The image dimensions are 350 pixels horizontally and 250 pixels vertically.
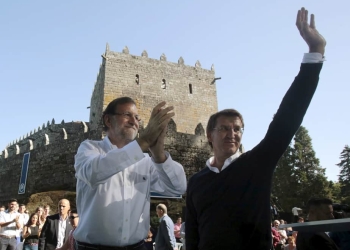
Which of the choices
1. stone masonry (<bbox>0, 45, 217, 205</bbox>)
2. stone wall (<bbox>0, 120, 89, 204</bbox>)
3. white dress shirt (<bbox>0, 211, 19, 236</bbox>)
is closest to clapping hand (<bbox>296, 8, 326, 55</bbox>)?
white dress shirt (<bbox>0, 211, 19, 236</bbox>)

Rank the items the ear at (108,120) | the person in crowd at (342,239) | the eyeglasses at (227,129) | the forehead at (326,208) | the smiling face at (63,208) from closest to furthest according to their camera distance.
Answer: the person in crowd at (342,239) < the eyeglasses at (227,129) < the ear at (108,120) < the forehead at (326,208) < the smiling face at (63,208)

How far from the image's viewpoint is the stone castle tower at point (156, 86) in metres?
28.6

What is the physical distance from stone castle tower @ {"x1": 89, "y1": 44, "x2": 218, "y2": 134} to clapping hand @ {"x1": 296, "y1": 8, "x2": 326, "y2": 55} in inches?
1016

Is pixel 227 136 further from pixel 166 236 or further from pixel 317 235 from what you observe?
pixel 166 236

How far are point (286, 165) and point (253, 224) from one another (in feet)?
102

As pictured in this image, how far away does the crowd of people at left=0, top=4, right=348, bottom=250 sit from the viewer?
7.13ft

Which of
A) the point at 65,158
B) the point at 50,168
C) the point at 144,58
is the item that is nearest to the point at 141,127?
the point at 65,158

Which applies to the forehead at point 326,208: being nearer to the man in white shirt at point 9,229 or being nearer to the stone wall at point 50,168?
the man in white shirt at point 9,229

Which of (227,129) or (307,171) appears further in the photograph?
(307,171)

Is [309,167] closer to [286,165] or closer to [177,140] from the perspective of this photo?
[286,165]

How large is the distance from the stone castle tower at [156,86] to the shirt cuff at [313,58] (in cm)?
2591

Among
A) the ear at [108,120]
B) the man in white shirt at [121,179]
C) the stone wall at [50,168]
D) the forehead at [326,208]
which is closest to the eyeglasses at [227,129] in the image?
the man in white shirt at [121,179]

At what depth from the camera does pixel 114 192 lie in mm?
2629

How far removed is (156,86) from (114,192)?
93.2ft
